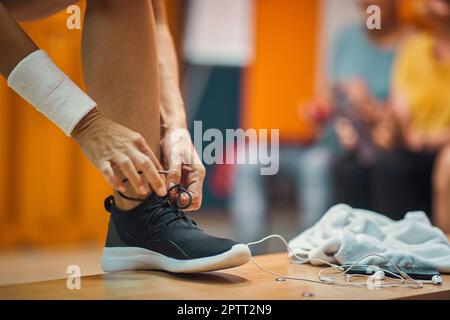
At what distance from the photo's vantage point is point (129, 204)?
3.17 feet

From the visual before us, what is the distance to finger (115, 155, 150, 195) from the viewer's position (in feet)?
2.78

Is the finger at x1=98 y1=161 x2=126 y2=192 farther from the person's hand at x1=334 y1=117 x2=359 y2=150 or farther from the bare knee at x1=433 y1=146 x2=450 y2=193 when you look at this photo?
the person's hand at x1=334 y1=117 x2=359 y2=150

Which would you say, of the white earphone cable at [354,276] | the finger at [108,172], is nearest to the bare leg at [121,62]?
the finger at [108,172]

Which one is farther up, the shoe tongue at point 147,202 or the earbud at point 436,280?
the shoe tongue at point 147,202

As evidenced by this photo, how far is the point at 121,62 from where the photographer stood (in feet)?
3.11

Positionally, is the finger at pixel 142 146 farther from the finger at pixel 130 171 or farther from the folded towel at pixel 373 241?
the folded towel at pixel 373 241

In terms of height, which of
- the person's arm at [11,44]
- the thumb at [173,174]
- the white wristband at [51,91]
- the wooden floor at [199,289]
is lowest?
the wooden floor at [199,289]

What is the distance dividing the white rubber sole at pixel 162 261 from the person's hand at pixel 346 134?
182 centimetres

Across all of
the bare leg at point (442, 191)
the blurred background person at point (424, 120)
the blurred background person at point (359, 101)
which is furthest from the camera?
the blurred background person at point (359, 101)

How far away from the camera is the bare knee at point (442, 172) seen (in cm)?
223

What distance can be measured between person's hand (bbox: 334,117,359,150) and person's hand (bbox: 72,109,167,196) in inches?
74.8

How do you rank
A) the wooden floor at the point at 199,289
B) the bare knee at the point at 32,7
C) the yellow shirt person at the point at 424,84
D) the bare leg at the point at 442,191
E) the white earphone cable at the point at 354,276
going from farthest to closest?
1. the yellow shirt person at the point at 424,84
2. the bare leg at the point at 442,191
3. the bare knee at the point at 32,7
4. the white earphone cable at the point at 354,276
5. the wooden floor at the point at 199,289
